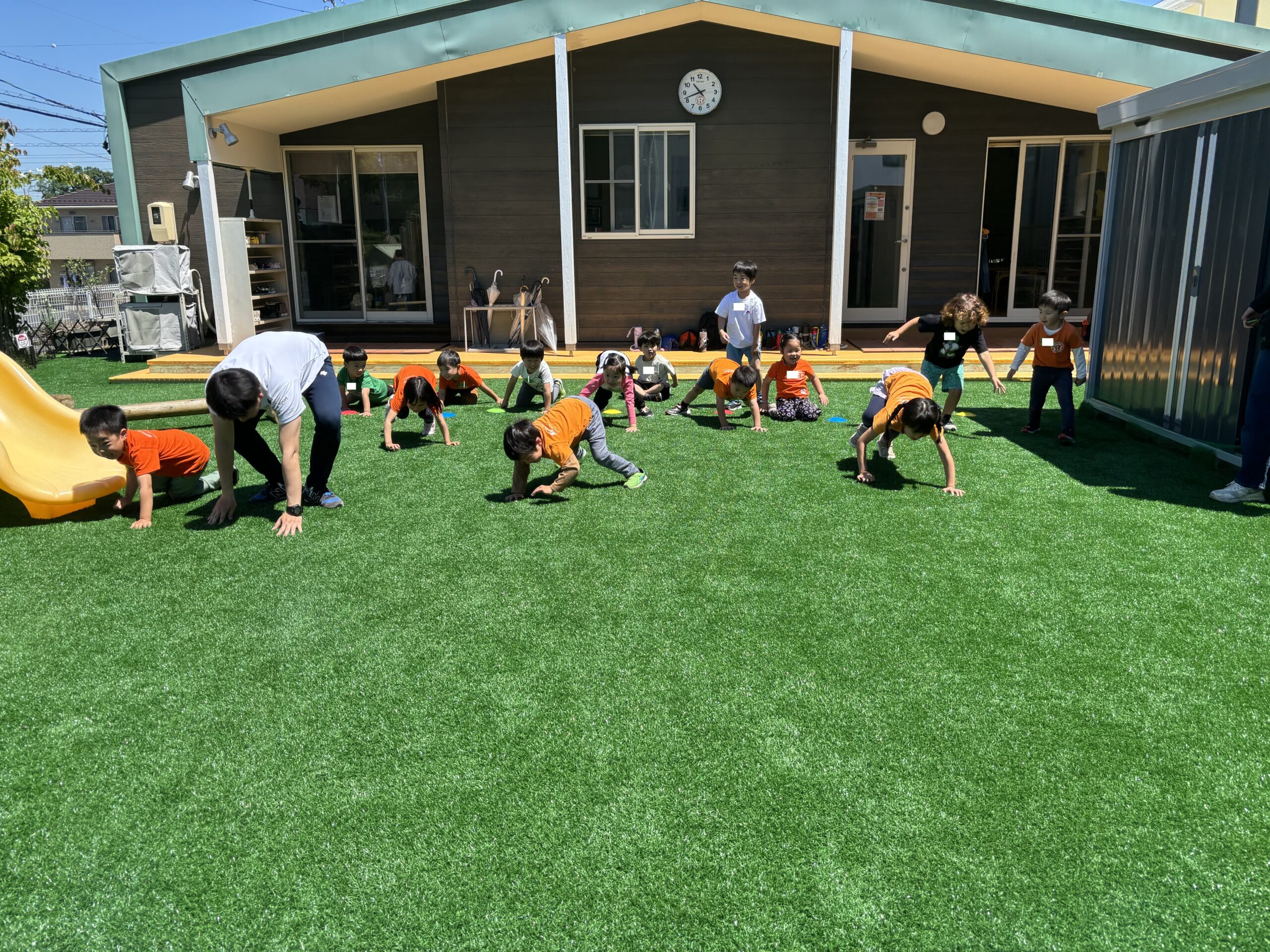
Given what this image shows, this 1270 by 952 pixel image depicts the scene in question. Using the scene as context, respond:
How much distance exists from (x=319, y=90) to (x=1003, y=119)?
8.83 m

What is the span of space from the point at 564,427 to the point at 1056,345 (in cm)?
425

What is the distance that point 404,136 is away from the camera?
13.4 m

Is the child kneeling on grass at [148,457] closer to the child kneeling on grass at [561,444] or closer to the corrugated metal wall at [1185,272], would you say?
the child kneeling on grass at [561,444]

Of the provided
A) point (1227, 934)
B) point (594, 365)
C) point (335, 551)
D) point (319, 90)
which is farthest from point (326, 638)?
point (319, 90)

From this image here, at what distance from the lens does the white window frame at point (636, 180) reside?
1181 cm

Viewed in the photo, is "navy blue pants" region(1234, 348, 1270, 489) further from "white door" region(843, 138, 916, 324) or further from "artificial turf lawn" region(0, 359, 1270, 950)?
"white door" region(843, 138, 916, 324)

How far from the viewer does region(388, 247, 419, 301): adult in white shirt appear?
1406 cm

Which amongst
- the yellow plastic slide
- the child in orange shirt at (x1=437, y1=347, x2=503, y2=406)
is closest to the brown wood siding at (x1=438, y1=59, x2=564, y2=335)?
the child in orange shirt at (x1=437, y1=347, x2=503, y2=406)

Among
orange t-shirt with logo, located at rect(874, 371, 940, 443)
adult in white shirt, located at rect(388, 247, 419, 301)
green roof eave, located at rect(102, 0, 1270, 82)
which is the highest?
green roof eave, located at rect(102, 0, 1270, 82)

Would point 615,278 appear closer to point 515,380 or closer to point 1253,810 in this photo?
point 515,380

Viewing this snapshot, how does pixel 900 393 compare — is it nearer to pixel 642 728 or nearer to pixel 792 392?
pixel 792 392

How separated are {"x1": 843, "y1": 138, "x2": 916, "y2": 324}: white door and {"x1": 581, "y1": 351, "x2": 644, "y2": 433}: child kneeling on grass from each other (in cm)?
597

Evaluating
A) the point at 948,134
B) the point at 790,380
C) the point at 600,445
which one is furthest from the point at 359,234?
the point at 600,445

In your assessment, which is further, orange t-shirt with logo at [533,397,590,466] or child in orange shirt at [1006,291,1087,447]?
child in orange shirt at [1006,291,1087,447]
